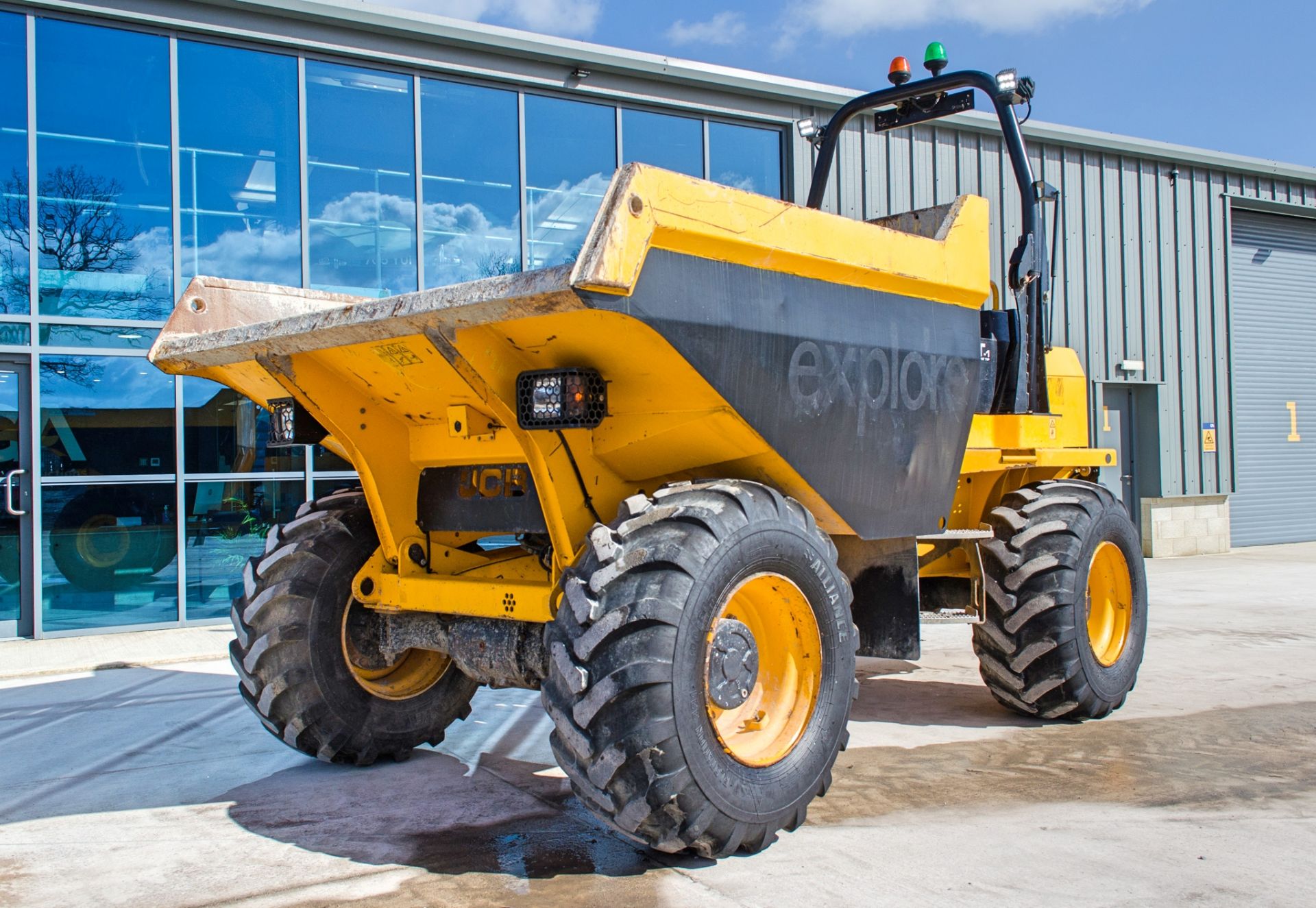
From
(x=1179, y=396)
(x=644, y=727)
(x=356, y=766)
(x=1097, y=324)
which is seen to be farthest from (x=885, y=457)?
(x=1179, y=396)

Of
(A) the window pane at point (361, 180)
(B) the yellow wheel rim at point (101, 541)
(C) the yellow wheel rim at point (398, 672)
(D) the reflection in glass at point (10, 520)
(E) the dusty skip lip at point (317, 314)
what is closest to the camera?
(E) the dusty skip lip at point (317, 314)

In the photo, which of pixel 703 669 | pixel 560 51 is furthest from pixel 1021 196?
pixel 560 51

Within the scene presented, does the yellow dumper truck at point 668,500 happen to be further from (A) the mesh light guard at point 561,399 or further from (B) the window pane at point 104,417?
(B) the window pane at point 104,417

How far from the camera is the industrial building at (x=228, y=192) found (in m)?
9.23

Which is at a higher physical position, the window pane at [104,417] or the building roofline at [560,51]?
the building roofline at [560,51]

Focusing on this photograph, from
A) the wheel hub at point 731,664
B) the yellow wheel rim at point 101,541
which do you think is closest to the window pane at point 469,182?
the yellow wheel rim at point 101,541

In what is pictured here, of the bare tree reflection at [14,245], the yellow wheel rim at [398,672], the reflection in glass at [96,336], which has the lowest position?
the yellow wheel rim at [398,672]

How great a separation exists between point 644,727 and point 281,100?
8507 millimetres

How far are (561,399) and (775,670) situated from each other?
4.16 ft

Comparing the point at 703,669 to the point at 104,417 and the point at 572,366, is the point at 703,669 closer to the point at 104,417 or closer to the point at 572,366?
the point at 572,366

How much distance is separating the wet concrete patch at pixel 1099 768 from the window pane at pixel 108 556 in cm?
677

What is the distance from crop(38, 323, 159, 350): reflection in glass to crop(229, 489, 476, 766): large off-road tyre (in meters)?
5.13

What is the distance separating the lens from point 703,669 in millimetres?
3541

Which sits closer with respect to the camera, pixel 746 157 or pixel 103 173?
pixel 103 173
